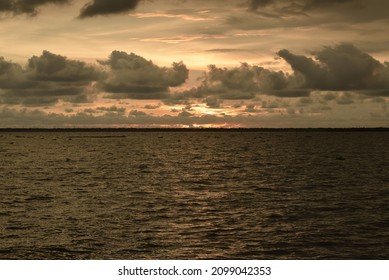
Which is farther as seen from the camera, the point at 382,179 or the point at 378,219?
the point at 382,179

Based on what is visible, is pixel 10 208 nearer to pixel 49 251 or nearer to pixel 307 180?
pixel 49 251

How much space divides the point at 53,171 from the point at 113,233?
151 ft

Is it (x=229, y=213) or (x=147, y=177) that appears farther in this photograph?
(x=147, y=177)

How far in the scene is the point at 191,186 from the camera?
56.9 metres

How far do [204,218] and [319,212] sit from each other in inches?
360

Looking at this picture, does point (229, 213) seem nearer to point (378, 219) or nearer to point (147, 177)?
point (378, 219)

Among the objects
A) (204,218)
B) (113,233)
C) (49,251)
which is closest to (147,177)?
(204,218)
